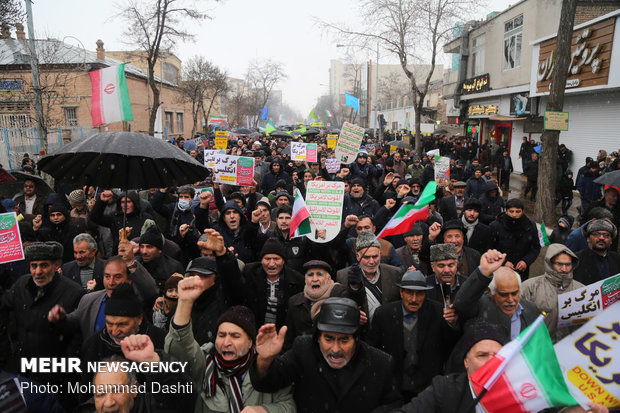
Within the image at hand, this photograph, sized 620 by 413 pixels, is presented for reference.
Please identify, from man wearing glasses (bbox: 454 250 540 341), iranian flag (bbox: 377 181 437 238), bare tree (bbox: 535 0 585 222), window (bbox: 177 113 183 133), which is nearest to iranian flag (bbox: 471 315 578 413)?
man wearing glasses (bbox: 454 250 540 341)

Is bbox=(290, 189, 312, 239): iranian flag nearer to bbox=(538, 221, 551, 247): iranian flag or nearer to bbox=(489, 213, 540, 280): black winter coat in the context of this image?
bbox=(489, 213, 540, 280): black winter coat

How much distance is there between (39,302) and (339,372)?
9.08ft

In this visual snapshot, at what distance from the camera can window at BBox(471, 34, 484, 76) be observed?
1051 inches

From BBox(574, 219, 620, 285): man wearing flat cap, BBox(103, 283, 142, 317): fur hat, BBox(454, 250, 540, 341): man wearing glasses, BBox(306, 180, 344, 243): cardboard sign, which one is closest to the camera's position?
BBox(103, 283, 142, 317): fur hat

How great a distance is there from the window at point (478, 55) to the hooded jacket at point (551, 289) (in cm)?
2592

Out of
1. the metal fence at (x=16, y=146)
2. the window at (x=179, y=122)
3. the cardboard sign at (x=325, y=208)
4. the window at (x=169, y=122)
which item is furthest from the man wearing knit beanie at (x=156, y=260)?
the window at (x=179, y=122)

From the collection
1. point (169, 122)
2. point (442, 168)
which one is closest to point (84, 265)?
point (442, 168)

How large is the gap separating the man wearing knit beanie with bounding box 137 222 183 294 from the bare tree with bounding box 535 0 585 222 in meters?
8.56

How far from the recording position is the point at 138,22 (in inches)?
753

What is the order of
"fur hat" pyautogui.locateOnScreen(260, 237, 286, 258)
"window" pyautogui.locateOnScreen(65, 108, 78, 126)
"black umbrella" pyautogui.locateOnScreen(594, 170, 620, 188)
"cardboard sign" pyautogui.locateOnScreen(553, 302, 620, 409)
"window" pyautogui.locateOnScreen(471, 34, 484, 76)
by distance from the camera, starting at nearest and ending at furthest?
"cardboard sign" pyautogui.locateOnScreen(553, 302, 620, 409)
"fur hat" pyautogui.locateOnScreen(260, 237, 286, 258)
"black umbrella" pyautogui.locateOnScreen(594, 170, 620, 188)
"window" pyautogui.locateOnScreen(471, 34, 484, 76)
"window" pyautogui.locateOnScreen(65, 108, 78, 126)

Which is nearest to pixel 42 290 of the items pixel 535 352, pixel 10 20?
pixel 535 352

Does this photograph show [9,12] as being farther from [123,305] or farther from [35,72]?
[123,305]

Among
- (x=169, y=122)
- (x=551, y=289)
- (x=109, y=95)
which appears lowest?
(x=551, y=289)

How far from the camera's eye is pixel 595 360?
246cm
